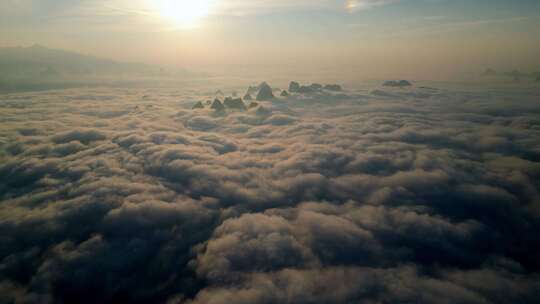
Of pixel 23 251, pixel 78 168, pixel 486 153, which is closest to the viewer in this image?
pixel 23 251

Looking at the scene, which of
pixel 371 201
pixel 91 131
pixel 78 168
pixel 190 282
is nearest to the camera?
pixel 190 282

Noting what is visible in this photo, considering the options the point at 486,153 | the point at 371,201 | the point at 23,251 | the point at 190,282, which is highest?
the point at 486,153

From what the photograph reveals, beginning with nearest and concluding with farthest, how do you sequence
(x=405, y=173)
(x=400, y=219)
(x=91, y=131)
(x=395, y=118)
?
(x=400, y=219), (x=405, y=173), (x=91, y=131), (x=395, y=118)

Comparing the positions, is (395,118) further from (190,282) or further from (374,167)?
(190,282)

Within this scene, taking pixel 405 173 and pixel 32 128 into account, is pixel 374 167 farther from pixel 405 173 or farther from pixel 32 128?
pixel 32 128

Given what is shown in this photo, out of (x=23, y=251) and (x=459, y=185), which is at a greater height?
(x=459, y=185)

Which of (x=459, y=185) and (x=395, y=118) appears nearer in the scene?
(x=459, y=185)

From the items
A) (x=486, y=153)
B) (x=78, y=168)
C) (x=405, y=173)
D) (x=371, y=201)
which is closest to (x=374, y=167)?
(x=405, y=173)

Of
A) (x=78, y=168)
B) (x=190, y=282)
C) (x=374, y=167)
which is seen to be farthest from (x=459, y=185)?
(x=78, y=168)

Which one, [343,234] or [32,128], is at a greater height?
[32,128]
